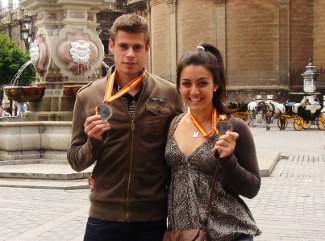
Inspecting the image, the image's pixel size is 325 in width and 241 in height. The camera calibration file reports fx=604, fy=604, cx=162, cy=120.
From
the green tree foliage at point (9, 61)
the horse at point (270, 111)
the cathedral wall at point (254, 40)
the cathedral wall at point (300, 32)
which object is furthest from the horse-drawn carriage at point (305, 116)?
the green tree foliage at point (9, 61)

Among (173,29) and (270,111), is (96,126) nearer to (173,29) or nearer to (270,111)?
(270,111)

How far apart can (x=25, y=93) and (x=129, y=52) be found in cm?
1080

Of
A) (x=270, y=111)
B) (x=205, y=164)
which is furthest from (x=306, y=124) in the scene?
(x=205, y=164)

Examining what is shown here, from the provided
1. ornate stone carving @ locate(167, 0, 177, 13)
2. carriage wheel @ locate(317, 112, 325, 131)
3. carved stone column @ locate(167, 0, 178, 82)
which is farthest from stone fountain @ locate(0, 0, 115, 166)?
ornate stone carving @ locate(167, 0, 177, 13)

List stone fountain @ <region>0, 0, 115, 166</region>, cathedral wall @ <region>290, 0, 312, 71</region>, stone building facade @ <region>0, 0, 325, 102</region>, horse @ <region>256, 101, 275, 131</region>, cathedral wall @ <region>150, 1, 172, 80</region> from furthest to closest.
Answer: cathedral wall @ <region>150, 1, 172, 80</region>, cathedral wall @ <region>290, 0, 312, 71</region>, stone building facade @ <region>0, 0, 325, 102</region>, horse @ <region>256, 101, 275, 131</region>, stone fountain @ <region>0, 0, 115, 166</region>

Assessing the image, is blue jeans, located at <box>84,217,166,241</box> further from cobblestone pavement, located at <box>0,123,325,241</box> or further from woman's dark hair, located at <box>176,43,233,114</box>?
cobblestone pavement, located at <box>0,123,325,241</box>

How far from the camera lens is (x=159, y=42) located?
4412 centimetres

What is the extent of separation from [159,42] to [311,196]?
115ft

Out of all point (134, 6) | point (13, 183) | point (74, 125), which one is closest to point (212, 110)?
point (74, 125)

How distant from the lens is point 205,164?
306 centimetres

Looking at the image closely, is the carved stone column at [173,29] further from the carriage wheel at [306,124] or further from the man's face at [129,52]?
the man's face at [129,52]

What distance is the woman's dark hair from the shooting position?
313 cm

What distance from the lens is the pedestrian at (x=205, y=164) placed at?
3.06m

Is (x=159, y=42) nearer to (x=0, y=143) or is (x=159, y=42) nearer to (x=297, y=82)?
(x=297, y=82)
